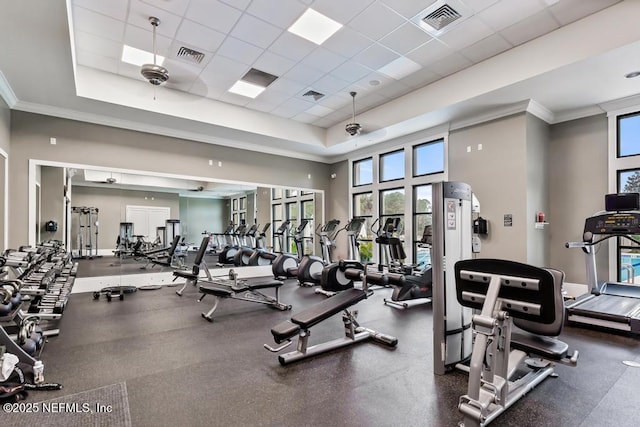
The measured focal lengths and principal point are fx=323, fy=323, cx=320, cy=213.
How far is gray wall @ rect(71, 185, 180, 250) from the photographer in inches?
248

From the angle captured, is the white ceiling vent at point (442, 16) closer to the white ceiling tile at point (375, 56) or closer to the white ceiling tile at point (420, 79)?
the white ceiling tile at point (375, 56)

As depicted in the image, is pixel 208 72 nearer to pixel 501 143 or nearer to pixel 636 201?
pixel 501 143

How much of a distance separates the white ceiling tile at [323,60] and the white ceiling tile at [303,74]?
0.11m

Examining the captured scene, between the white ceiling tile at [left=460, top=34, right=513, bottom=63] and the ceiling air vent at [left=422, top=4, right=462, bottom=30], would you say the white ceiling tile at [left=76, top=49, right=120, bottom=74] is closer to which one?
the ceiling air vent at [left=422, top=4, right=462, bottom=30]

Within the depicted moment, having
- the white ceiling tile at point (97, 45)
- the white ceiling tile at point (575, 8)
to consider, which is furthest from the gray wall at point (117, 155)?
the white ceiling tile at point (575, 8)

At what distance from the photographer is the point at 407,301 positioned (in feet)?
16.7

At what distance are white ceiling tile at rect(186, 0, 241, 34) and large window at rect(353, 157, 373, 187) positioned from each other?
5.26 m

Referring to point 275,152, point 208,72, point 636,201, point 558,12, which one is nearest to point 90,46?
point 208,72

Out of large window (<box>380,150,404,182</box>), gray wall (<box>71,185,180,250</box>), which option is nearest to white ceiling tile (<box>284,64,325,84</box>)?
large window (<box>380,150,404,182</box>)

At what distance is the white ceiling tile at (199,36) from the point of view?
13.5ft

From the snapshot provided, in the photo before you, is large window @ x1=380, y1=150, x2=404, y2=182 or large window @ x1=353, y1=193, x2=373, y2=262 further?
large window @ x1=353, y1=193, x2=373, y2=262

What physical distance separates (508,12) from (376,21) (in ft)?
5.15

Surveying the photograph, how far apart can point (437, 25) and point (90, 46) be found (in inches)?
187

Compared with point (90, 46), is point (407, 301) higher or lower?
lower
